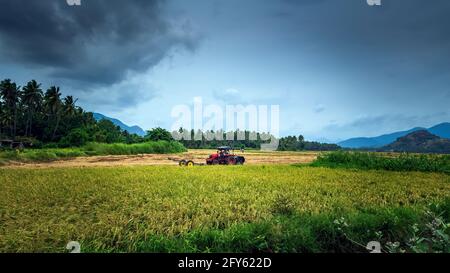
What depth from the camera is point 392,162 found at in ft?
48.8

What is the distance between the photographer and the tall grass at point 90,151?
53.6 ft

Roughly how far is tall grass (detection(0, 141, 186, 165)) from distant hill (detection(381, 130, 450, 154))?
31.8ft

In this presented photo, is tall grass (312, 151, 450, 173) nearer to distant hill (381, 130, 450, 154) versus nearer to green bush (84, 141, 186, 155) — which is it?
distant hill (381, 130, 450, 154)

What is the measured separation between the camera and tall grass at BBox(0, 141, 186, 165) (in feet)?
53.6

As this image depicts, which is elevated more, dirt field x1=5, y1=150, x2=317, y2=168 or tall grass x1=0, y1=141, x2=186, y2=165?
tall grass x1=0, y1=141, x2=186, y2=165

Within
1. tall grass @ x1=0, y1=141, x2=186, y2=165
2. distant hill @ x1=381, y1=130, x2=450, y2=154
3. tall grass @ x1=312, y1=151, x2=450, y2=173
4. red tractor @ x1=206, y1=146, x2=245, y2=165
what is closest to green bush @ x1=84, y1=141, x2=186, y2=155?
tall grass @ x1=0, y1=141, x2=186, y2=165

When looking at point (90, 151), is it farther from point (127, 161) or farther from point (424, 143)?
point (424, 143)

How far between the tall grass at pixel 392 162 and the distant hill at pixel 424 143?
28.1 feet

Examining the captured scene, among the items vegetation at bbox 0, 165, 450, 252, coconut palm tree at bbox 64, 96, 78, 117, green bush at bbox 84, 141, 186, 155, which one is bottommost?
vegetation at bbox 0, 165, 450, 252

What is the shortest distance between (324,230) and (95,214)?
13.0 ft

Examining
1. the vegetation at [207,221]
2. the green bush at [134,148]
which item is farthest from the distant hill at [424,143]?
the green bush at [134,148]
